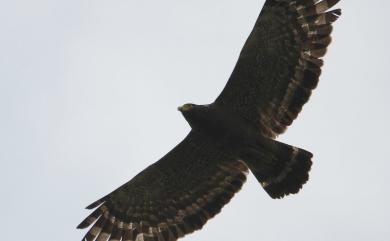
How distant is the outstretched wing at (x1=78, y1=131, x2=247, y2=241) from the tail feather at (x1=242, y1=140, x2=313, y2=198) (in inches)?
15.2

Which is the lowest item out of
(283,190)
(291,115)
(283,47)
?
(283,190)

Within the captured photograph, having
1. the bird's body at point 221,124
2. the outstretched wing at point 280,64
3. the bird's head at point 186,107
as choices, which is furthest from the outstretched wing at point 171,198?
the outstretched wing at point 280,64

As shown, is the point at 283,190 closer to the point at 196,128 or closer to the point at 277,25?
the point at 196,128

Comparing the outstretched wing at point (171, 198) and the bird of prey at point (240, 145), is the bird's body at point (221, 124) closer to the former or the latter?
the bird of prey at point (240, 145)

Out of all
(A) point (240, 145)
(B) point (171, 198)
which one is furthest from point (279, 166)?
(B) point (171, 198)

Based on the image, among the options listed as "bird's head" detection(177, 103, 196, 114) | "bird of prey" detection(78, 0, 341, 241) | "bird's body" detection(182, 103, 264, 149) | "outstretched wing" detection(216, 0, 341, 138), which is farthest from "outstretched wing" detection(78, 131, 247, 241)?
"outstretched wing" detection(216, 0, 341, 138)

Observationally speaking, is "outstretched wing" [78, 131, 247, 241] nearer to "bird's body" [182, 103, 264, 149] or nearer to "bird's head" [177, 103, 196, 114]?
"bird's body" [182, 103, 264, 149]

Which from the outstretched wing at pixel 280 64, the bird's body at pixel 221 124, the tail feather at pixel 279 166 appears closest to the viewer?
the outstretched wing at pixel 280 64

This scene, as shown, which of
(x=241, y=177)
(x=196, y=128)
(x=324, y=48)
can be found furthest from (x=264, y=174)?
(x=324, y=48)

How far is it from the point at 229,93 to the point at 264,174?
163 centimetres

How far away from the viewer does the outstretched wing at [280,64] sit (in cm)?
1507

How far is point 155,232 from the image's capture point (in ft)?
52.4

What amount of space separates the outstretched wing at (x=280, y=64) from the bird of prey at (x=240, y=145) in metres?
0.02

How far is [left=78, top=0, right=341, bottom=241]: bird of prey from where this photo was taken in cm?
1513
